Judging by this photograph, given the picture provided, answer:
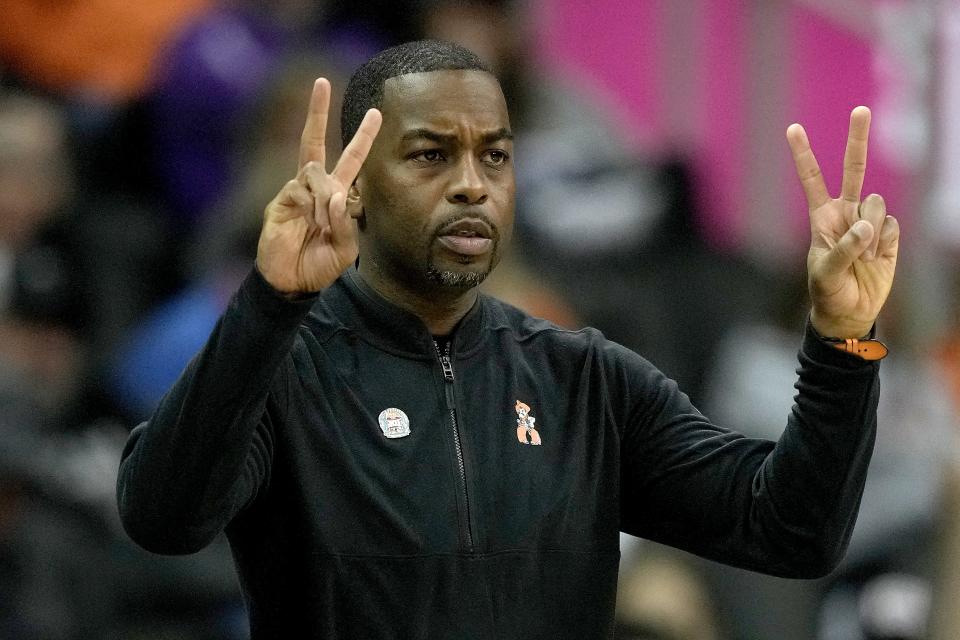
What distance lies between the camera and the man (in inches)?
108

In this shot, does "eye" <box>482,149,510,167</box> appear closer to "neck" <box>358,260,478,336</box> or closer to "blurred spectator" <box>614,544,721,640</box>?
"neck" <box>358,260,478,336</box>

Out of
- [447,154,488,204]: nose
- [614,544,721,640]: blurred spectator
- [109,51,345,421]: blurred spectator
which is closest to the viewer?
[447,154,488,204]: nose

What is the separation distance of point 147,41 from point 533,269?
5.64 feet

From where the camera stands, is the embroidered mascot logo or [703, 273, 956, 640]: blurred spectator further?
[703, 273, 956, 640]: blurred spectator

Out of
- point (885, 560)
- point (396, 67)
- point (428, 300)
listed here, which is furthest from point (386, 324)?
point (885, 560)

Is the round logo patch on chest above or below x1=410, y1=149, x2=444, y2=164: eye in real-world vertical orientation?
below

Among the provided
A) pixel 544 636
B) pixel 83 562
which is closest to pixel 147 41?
pixel 83 562

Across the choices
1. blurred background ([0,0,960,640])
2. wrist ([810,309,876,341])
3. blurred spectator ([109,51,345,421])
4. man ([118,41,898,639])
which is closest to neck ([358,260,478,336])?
man ([118,41,898,639])

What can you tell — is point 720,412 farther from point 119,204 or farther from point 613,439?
point 613,439

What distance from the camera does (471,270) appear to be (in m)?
3.02

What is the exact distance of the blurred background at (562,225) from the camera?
5.26m

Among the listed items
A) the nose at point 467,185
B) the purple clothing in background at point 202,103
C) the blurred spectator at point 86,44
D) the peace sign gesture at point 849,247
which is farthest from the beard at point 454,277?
the blurred spectator at point 86,44

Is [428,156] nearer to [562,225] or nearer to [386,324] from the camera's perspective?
[386,324]

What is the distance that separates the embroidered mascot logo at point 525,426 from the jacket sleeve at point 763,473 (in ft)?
0.64
